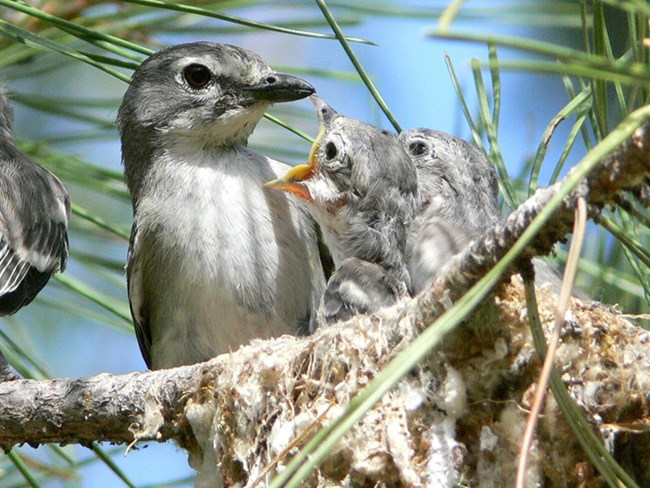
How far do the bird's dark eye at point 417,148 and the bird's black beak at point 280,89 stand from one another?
0.49 meters

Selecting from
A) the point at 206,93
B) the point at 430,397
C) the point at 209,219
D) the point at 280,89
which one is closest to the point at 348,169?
the point at 280,89

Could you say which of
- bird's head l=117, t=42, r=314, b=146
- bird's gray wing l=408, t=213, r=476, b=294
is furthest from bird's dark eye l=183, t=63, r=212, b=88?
bird's gray wing l=408, t=213, r=476, b=294

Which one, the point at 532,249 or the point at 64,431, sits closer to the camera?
the point at 532,249

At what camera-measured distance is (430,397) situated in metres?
2.55

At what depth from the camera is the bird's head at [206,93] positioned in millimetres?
4004

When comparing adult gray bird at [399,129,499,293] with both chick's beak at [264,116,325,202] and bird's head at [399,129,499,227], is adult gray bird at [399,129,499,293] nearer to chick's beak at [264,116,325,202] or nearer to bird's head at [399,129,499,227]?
bird's head at [399,129,499,227]

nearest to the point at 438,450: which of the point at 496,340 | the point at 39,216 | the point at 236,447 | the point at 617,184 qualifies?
the point at 496,340

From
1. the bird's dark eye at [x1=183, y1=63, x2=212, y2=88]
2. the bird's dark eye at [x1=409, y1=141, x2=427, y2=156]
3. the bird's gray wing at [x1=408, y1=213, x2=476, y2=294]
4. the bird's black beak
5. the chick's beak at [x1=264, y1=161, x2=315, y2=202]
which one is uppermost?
the bird's dark eye at [x1=183, y1=63, x2=212, y2=88]

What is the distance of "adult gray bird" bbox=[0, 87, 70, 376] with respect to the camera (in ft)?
13.8

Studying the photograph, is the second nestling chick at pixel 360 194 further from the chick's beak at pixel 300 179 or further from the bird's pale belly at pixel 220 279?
the bird's pale belly at pixel 220 279

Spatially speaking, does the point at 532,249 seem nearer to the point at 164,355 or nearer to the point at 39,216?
the point at 164,355

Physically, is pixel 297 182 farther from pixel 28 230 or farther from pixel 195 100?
pixel 28 230

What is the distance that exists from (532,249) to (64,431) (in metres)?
1.67

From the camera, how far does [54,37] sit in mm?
3711
